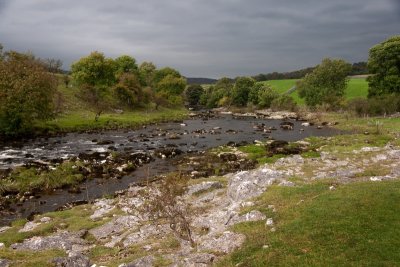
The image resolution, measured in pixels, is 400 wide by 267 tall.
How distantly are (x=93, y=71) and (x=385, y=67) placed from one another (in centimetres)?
8593

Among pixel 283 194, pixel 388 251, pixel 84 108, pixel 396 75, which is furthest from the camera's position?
pixel 84 108

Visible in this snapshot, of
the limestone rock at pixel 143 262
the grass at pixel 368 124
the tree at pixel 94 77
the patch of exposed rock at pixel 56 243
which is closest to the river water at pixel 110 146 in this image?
the grass at pixel 368 124

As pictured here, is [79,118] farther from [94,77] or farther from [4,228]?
[4,228]

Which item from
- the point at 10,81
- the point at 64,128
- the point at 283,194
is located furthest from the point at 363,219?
the point at 64,128

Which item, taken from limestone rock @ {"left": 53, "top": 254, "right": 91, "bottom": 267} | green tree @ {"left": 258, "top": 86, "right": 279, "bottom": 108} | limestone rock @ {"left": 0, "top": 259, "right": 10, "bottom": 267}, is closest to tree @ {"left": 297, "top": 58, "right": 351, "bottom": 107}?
green tree @ {"left": 258, "top": 86, "right": 279, "bottom": 108}

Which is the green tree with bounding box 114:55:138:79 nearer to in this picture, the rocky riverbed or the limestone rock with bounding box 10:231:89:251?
the rocky riverbed

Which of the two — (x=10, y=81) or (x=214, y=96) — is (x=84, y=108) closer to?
(x=10, y=81)

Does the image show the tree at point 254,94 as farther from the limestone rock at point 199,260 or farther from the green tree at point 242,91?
the limestone rock at point 199,260

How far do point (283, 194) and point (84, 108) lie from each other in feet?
312

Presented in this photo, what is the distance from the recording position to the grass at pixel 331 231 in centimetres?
1620

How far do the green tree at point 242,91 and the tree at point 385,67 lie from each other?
215 feet

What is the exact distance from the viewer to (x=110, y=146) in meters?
63.5

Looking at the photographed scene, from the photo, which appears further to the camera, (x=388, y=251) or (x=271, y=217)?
(x=271, y=217)

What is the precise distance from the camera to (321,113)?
391 feet
